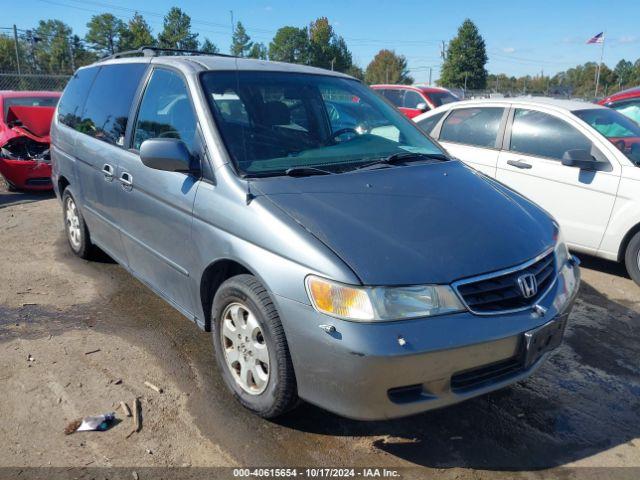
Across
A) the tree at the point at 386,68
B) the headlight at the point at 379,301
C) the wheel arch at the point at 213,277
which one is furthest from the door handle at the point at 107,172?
the tree at the point at 386,68

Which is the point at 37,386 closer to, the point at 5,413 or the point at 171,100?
the point at 5,413

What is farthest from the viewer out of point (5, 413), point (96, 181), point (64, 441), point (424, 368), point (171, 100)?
point (96, 181)

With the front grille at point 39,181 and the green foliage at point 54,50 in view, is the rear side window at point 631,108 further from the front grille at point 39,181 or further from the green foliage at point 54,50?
the green foliage at point 54,50

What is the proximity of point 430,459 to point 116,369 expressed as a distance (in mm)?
1980

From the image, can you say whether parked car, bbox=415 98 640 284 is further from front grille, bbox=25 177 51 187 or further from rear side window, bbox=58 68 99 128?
front grille, bbox=25 177 51 187

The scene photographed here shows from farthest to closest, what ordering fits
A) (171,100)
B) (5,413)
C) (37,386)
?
(171,100), (37,386), (5,413)

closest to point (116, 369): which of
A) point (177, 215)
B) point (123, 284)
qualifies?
point (177, 215)

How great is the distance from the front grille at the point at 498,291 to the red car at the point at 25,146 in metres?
7.78

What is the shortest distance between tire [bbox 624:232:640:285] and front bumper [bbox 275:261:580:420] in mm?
3006

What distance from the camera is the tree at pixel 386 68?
264ft

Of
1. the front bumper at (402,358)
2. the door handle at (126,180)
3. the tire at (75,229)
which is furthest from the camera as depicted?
the tire at (75,229)

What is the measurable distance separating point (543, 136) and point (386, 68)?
264ft

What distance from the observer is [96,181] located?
4.29 meters

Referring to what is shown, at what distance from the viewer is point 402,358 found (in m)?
2.22
